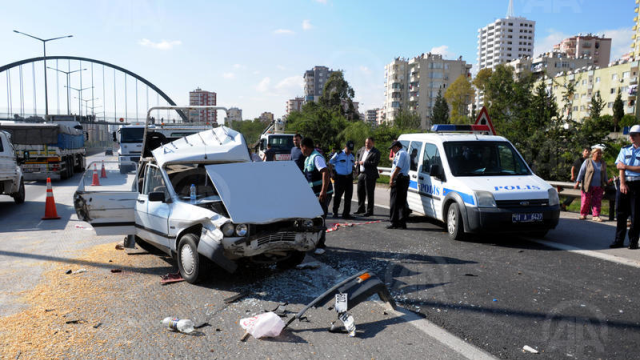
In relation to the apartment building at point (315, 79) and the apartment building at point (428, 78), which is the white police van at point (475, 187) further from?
the apartment building at point (315, 79)

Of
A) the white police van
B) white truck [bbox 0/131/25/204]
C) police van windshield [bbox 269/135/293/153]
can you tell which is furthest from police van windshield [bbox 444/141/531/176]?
police van windshield [bbox 269/135/293/153]

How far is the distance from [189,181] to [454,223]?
4.43 m

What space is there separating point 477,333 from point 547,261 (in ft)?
10.0

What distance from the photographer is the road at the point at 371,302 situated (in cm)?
411

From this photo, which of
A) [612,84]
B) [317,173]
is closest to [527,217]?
[317,173]

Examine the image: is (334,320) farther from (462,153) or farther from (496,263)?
(462,153)

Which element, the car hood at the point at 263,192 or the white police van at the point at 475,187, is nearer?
the car hood at the point at 263,192

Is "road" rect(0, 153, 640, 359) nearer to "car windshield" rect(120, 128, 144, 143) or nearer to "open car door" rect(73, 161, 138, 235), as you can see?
"open car door" rect(73, 161, 138, 235)

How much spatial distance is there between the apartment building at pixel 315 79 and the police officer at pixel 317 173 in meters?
171

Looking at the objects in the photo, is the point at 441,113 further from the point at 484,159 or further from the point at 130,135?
the point at 484,159

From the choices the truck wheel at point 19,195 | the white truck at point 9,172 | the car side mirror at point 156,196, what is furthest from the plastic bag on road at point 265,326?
the truck wheel at point 19,195

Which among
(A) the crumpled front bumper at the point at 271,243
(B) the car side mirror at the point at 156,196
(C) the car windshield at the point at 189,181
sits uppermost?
(C) the car windshield at the point at 189,181

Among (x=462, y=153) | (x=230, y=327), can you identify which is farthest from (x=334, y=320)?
(x=462, y=153)

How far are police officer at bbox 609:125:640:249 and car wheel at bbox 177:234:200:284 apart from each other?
633 cm
